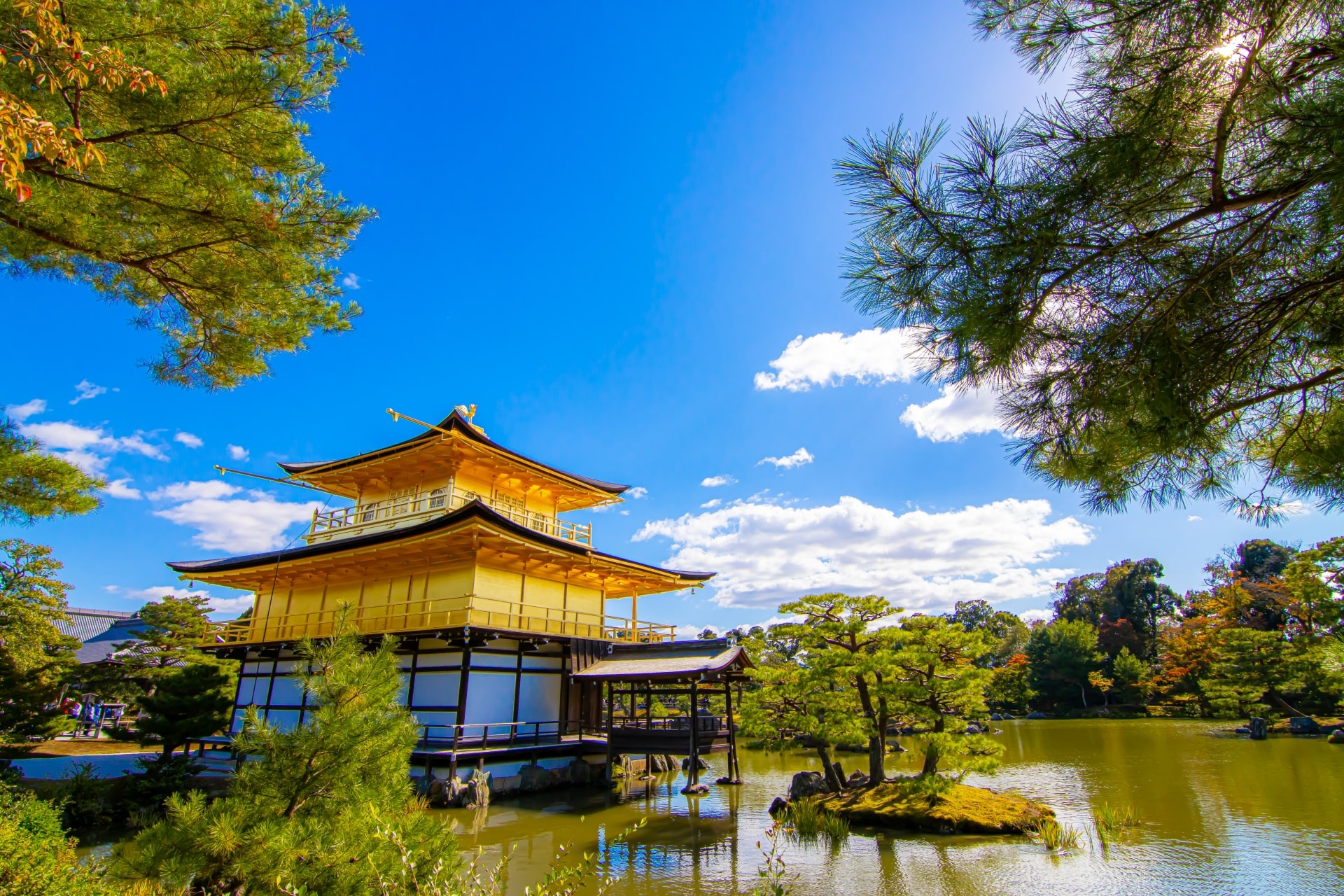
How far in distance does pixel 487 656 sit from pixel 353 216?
10569 mm

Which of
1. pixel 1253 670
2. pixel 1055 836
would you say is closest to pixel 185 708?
pixel 1055 836

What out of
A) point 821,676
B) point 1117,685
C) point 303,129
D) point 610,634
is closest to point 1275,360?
point 303,129

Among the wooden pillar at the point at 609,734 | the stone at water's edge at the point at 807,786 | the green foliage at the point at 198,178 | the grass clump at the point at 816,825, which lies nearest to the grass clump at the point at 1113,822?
Result: the grass clump at the point at 816,825

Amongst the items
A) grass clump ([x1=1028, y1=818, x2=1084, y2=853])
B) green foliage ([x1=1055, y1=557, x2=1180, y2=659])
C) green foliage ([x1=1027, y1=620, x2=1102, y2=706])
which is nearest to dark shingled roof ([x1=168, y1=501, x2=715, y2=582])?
grass clump ([x1=1028, y1=818, x2=1084, y2=853])

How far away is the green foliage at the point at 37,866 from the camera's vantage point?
13.0ft

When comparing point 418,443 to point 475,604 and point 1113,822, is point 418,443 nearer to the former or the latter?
point 475,604

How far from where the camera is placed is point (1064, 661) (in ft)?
110

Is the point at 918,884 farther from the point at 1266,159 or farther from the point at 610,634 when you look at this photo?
the point at 610,634

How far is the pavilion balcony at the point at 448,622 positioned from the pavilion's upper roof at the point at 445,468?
373 centimetres

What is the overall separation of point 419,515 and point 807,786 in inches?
443

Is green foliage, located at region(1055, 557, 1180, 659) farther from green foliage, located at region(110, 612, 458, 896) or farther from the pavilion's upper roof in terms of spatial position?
green foliage, located at region(110, 612, 458, 896)

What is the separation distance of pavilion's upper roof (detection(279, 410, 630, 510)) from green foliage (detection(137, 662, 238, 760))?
6.07 meters

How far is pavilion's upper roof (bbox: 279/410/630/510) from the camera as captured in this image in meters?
16.4

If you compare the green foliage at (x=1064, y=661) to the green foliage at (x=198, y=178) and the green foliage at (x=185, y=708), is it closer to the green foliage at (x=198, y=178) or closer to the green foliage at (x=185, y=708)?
the green foliage at (x=185, y=708)
